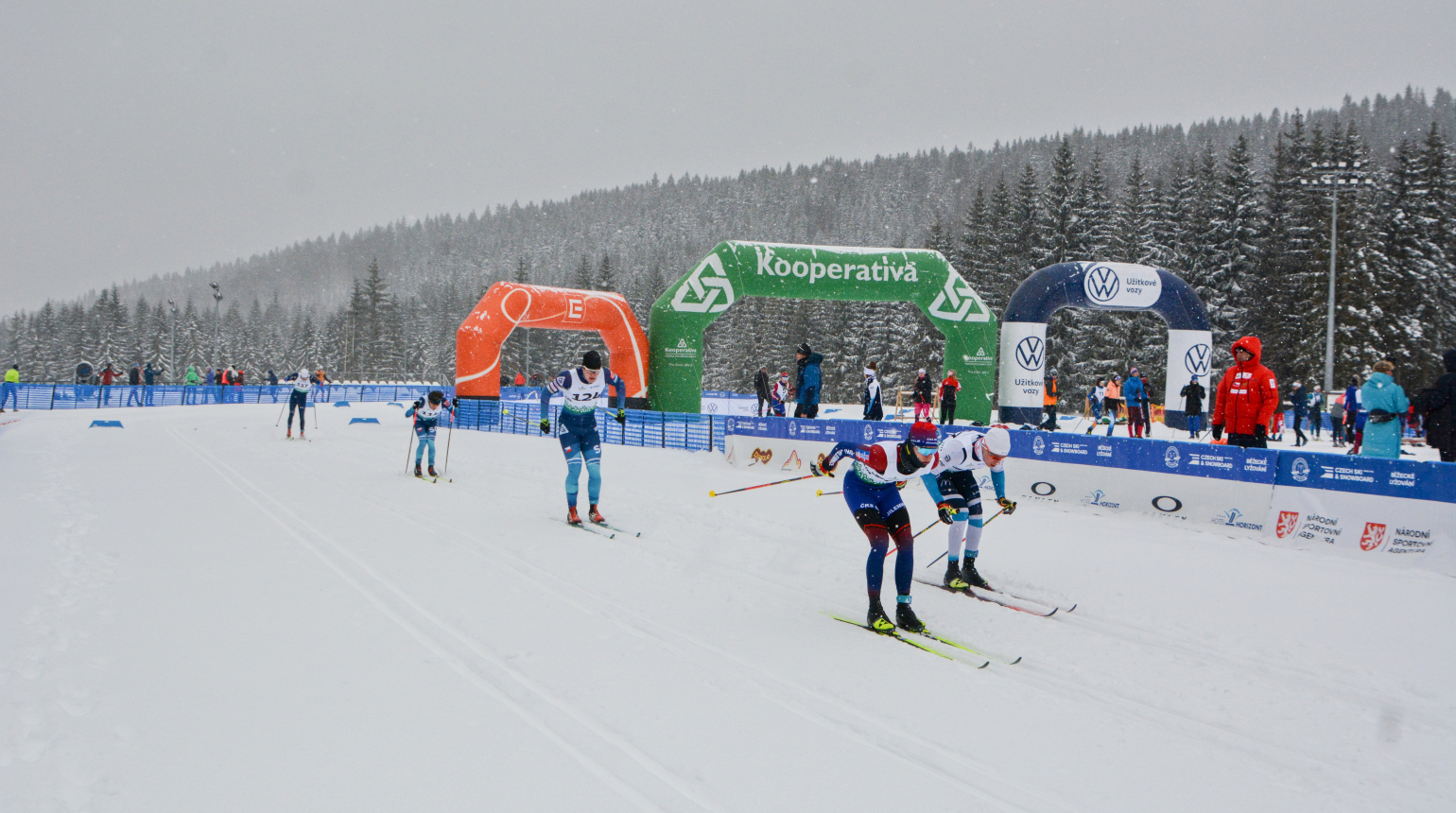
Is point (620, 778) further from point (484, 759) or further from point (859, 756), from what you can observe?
point (859, 756)

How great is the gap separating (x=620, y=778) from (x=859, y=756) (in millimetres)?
1139

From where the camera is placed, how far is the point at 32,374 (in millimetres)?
81312

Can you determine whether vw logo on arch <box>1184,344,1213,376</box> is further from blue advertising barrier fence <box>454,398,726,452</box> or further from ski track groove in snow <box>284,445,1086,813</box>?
ski track groove in snow <box>284,445,1086,813</box>

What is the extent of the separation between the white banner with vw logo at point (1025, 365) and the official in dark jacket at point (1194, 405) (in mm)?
3404

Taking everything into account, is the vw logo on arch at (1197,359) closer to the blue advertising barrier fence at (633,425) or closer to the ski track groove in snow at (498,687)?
the blue advertising barrier fence at (633,425)

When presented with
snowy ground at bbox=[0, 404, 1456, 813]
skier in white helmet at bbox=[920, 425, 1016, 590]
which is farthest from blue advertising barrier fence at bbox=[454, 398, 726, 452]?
skier in white helmet at bbox=[920, 425, 1016, 590]

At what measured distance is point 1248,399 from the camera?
31.4 feet

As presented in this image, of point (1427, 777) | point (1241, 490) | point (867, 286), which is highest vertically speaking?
point (867, 286)

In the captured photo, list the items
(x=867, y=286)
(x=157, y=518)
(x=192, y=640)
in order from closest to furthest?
(x=192, y=640), (x=157, y=518), (x=867, y=286)

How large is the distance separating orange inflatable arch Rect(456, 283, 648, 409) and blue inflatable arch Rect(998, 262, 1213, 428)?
36.1 ft

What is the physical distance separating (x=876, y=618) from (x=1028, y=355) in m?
16.6

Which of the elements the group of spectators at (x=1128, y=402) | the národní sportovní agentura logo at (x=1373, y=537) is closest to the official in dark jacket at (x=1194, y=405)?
the group of spectators at (x=1128, y=402)

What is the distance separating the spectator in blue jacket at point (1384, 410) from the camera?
966 centimetres

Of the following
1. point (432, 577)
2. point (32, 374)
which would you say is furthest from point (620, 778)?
point (32, 374)
